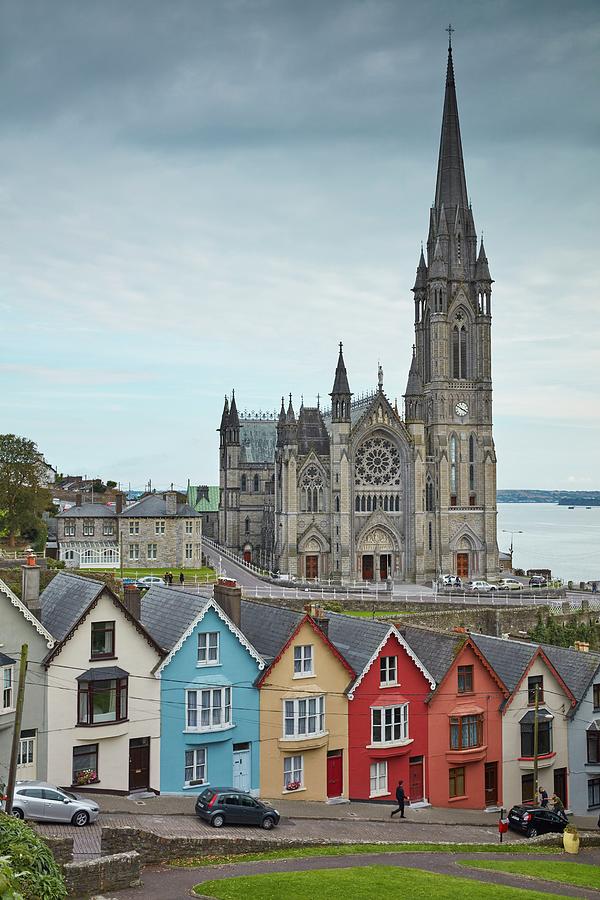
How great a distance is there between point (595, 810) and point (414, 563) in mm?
47243

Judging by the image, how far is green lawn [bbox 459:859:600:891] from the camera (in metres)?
21.6

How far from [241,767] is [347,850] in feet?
27.7

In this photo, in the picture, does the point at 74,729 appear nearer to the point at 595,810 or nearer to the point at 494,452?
→ the point at 595,810

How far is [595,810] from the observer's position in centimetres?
3678

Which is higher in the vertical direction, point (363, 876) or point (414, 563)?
point (414, 563)

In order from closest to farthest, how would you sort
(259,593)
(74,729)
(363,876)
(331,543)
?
(363,876) < (74,729) < (259,593) < (331,543)

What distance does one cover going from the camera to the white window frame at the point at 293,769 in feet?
101

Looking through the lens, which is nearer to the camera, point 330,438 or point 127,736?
point 127,736


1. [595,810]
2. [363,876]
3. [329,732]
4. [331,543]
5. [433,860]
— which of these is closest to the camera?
[363,876]

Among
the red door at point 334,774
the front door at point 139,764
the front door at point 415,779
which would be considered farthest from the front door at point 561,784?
the front door at point 139,764

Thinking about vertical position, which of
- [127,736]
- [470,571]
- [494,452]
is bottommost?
[127,736]

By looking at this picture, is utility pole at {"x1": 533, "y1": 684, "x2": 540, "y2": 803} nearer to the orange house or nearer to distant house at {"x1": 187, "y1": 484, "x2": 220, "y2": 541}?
the orange house

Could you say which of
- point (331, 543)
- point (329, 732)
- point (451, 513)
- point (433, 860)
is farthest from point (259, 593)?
point (433, 860)

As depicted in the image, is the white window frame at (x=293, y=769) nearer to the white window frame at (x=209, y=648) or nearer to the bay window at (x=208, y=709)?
the bay window at (x=208, y=709)
